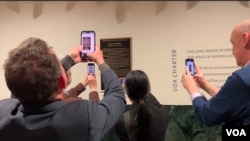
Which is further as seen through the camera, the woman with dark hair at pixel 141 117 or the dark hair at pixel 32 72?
the woman with dark hair at pixel 141 117

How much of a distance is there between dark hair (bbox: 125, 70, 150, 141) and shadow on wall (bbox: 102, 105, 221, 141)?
3.70 feet

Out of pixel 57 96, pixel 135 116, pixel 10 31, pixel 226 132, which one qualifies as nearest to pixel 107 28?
pixel 10 31

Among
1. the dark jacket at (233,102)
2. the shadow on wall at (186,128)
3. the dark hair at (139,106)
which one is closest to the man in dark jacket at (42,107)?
the dark jacket at (233,102)

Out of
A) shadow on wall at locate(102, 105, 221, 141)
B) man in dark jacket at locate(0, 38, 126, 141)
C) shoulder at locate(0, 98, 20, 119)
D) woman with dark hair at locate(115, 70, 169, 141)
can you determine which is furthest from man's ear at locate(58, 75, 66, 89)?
shadow on wall at locate(102, 105, 221, 141)

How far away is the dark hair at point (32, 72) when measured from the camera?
Result: 1.23m

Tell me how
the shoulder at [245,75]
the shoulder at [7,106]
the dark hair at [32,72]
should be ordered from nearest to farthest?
1. the dark hair at [32,72]
2. the shoulder at [7,106]
3. the shoulder at [245,75]

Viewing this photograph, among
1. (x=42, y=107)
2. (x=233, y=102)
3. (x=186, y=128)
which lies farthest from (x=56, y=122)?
(x=186, y=128)

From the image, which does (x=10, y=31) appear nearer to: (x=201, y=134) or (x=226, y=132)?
(x=201, y=134)

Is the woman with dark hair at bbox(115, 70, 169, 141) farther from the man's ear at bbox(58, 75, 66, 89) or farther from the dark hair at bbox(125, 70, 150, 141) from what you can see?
the man's ear at bbox(58, 75, 66, 89)

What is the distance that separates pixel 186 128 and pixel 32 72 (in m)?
2.66

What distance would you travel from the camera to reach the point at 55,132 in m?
1.24

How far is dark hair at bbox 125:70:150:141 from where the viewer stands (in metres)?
2.54

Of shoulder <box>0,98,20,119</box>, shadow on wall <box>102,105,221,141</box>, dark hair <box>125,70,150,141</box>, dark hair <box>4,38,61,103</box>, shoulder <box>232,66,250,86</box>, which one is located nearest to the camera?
dark hair <box>4,38,61,103</box>

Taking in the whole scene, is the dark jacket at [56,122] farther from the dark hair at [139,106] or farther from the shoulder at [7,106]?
the dark hair at [139,106]
